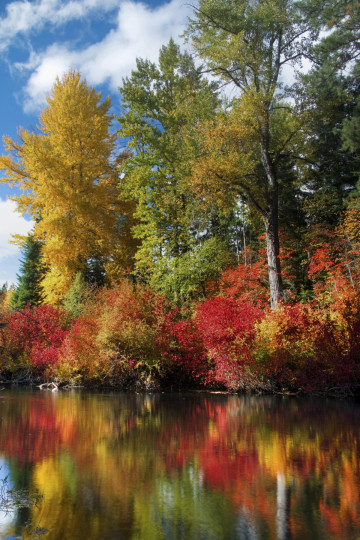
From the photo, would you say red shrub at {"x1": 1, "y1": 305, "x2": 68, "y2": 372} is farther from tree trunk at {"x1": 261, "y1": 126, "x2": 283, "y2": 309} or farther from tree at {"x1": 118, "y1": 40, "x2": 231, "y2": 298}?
tree trunk at {"x1": 261, "y1": 126, "x2": 283, "y2": 309}

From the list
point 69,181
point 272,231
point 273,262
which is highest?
point 69,181

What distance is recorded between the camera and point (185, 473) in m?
4.84

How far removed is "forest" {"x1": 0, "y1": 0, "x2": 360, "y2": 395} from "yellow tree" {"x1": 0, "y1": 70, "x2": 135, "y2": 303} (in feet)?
0.31

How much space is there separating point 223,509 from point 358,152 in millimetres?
21034

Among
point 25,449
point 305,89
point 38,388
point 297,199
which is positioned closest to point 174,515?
point 25,449

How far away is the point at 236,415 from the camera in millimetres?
9062

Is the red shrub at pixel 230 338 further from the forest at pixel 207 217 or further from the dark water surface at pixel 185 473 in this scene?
the dark water surface at pixel 185 473

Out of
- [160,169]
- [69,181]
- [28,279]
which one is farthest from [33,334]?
[28,279]

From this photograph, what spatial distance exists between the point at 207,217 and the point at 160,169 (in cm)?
418

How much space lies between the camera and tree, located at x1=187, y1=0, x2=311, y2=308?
15672 millimetres

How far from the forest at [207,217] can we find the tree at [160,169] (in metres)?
0.10

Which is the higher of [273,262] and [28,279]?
[28,279]

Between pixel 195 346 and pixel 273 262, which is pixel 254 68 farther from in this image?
pixel 195 346

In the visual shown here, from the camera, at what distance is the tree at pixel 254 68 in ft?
51.4
